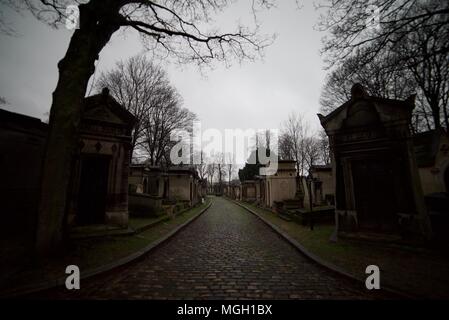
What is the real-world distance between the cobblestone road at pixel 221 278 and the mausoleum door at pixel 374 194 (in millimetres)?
3013

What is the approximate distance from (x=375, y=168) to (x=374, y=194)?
895 millimetres

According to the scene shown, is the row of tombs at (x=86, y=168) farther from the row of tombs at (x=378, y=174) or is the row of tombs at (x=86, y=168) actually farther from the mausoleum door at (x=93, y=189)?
the row of tombs at (x=378, y=174)

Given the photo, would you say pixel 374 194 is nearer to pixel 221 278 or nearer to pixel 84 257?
pixel 221 278

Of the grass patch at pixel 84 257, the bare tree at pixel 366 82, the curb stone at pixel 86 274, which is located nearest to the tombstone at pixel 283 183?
the bare tree at pixel 366 82

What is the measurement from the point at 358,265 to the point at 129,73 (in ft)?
71.9

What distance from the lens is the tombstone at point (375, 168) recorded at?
6.10 metres

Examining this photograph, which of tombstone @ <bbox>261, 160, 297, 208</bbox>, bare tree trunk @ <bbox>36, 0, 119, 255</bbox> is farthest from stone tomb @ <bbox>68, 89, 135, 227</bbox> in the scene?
tombstone @ <bbox>261, 160, 297, 208</bbox>

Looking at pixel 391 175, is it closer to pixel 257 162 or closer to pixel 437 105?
pixel 437 105

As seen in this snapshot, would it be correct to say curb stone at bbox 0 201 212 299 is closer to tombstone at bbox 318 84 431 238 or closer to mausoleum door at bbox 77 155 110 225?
mausoleum door at bbox 77 155 110 225

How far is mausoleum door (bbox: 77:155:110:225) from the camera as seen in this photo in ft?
23.5

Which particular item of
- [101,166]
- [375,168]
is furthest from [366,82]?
[101,166]

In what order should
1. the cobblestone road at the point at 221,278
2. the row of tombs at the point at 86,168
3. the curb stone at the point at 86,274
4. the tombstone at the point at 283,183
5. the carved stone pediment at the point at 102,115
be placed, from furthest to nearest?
the tombstone at the point at 283,183 < the carved stone pediment at the point at 102,115 < the row of tombs at the point at 86,168 < the cobblestone road at the point at 221,278 < the curb stone at the point at 86,274

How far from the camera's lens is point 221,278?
396cm
